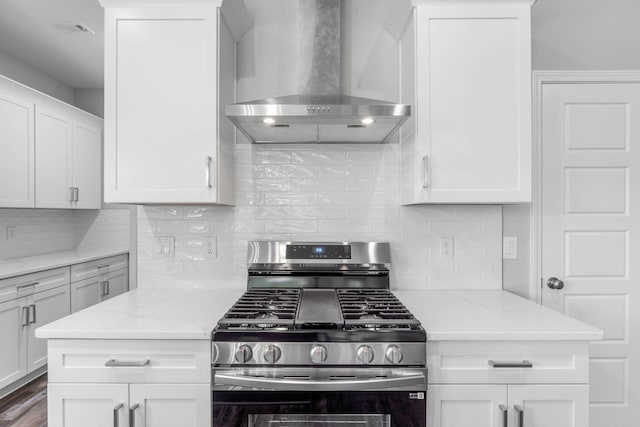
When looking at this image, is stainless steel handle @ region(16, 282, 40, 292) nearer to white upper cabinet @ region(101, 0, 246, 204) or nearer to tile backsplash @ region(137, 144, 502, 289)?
tile backsplash @ region(137, 144, 502, 289)

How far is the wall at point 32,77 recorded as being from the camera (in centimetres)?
367

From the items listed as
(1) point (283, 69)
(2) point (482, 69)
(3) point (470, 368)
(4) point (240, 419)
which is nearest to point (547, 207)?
(2) point (482, 69)

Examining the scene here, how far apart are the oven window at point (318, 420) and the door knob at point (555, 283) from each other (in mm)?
1310

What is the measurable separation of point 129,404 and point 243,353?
1.58 ft

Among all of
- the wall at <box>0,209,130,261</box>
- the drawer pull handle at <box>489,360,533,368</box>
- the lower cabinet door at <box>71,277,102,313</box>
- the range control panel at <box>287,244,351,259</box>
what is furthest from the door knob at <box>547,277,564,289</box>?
the wall at <box>0,209,130,261</box>

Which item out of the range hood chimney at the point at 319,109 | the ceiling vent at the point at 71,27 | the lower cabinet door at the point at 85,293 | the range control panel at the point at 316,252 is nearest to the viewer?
the range hood chimney at the point at 319,109

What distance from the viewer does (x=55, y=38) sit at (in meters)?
3.39

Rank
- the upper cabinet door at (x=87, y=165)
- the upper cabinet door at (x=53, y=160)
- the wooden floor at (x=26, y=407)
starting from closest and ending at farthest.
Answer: the wooden floor at (x=26, y=407)
the upper cabinet door at (x=53, y=160)
the upper cabinet door at (x=87, y=165)

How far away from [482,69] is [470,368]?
129 cm

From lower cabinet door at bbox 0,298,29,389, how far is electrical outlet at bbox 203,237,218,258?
1.80 m

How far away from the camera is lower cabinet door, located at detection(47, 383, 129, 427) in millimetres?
1404

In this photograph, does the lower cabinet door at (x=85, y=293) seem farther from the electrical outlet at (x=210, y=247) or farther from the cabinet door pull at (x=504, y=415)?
the cabinet door pull at (x=504, y=415)

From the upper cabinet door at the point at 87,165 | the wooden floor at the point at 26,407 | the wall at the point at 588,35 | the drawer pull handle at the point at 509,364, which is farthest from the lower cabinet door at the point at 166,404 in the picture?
the upper cabinet door at the point at 87,165

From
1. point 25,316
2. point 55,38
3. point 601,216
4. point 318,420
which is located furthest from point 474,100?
point 55,38
